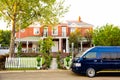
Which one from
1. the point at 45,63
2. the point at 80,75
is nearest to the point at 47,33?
the point at 45,63

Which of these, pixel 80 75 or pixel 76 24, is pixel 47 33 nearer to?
pixel 76 24

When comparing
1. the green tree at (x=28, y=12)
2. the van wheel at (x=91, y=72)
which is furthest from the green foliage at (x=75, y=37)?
the van wheel at (x=91, y=72)

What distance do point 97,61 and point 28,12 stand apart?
1186cm

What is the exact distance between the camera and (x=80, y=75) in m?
18.3

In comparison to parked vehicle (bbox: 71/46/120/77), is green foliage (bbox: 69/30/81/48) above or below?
above

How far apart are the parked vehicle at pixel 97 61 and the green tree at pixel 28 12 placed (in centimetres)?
1065

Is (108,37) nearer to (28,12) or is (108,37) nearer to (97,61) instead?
(28,12)

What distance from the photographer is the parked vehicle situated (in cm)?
1750

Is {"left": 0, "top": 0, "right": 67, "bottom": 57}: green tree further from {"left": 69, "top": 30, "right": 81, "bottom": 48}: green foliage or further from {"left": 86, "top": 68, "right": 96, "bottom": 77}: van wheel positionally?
{"left": 69, "top": 30, "right": 81, "bottom": 48}: green foliage

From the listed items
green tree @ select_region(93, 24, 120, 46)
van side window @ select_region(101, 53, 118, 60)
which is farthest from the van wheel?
green tree @ select_region(93, 24, 120, 46)

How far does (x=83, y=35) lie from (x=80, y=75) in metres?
37.2

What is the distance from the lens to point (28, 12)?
27.2m

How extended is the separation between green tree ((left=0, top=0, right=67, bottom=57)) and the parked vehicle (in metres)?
10.6

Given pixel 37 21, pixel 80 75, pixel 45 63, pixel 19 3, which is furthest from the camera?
pixel 37 21
